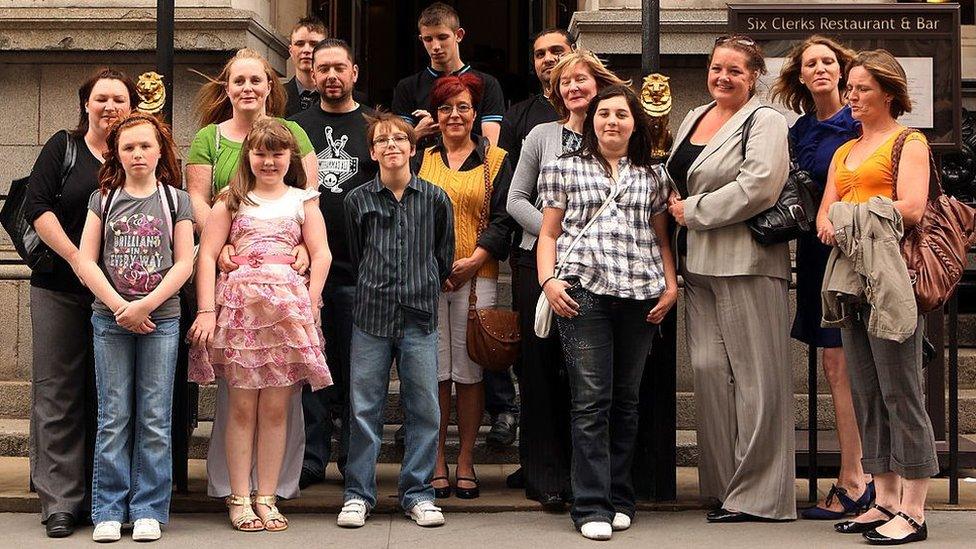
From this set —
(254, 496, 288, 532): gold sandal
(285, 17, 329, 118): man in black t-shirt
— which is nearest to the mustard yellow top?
(285, 17, 329, 118): man in black t-shirt

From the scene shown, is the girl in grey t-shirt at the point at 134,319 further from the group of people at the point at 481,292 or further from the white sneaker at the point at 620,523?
the white sneaker at the point at 620,523

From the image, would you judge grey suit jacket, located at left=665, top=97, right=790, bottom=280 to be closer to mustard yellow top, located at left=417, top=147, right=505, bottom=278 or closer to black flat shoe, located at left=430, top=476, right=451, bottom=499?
mustard yellow top, located at left=417, top=147, right=505, bottom=278

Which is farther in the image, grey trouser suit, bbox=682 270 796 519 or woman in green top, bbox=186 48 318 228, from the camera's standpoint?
woman in green top, bbox=186 48 318 228

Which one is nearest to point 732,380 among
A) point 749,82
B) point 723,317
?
point 723,317

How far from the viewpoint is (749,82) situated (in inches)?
262

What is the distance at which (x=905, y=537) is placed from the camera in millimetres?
6172

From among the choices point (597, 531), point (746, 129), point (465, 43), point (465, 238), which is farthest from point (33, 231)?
point (465, 43)

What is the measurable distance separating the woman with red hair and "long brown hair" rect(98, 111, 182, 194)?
1308 millimetres

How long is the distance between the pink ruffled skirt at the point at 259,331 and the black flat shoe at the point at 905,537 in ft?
8.49

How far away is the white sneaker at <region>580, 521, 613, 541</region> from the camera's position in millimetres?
6266

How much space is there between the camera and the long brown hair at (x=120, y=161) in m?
6.32

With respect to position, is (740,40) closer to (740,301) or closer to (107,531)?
(740,301)

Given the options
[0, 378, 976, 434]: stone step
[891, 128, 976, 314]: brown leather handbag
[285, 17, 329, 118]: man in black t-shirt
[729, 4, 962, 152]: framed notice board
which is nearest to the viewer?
[891, 128, 976, 314]: brown leather handbag

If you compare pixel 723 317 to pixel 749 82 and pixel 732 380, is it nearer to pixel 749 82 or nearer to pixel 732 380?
pixel 732 380
